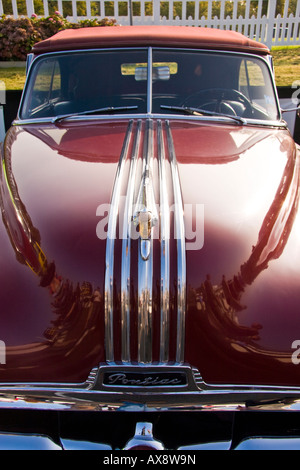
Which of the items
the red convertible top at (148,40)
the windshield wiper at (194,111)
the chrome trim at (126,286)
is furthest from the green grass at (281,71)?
the chrome trim at (126,286)

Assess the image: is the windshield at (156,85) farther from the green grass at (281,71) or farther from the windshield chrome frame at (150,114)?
the green grass at (281,71)

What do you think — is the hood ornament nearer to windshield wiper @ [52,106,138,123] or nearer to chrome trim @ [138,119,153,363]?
chrome trim @ [138,119,153,363]

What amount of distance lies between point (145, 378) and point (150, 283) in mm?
315

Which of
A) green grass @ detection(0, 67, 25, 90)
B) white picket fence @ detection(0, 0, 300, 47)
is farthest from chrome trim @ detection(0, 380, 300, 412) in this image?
white picket fence @ detection(0, 0, 300, 47)

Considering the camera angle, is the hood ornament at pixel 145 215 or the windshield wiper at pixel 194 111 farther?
the windshield wiper at pixel 194 111

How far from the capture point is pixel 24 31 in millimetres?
9703

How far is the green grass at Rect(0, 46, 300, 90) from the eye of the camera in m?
8.62

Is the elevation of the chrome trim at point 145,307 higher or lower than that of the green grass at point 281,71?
lower

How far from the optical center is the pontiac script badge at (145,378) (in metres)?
1.54

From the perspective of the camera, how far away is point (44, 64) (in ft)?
9.59

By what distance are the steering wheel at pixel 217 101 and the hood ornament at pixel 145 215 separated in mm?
1185

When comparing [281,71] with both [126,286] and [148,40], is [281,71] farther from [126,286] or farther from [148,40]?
[126,286]

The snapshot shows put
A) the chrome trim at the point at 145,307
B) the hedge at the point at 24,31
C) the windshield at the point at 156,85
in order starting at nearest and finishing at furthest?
1. the chrome trim at the point at 145,307
2. the windshield at the point at 156,85
3. the hedge at the point at 24,31
